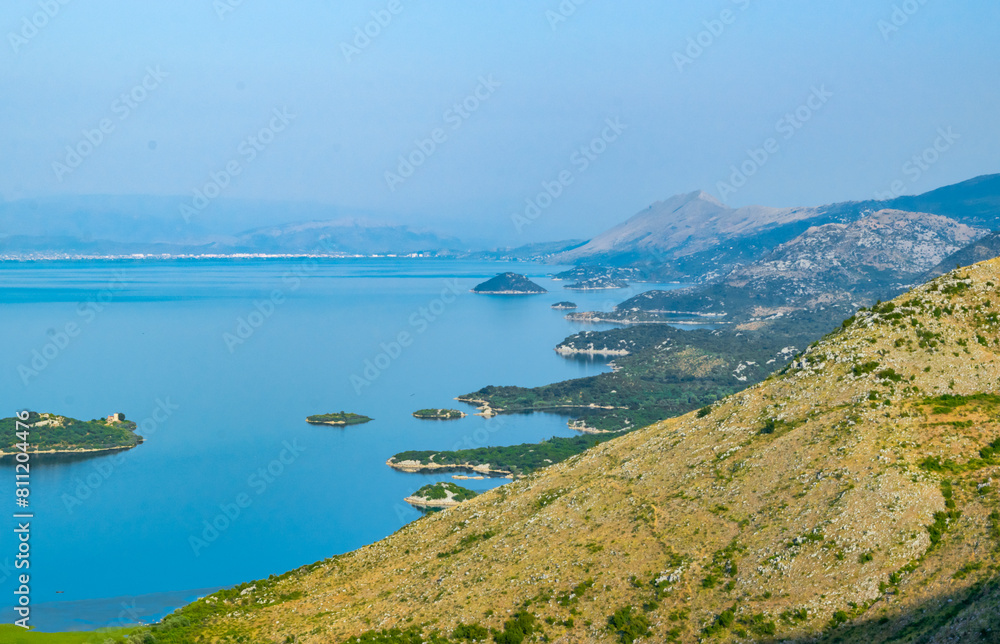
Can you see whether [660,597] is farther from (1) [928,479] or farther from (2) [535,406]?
(2) [535,406]

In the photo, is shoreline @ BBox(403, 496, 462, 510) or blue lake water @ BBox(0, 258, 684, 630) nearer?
blue lake water @ BBox(0, 258, 684, 630)

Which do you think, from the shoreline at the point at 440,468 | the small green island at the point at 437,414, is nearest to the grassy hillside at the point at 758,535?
the shoreline at the point at 440,468

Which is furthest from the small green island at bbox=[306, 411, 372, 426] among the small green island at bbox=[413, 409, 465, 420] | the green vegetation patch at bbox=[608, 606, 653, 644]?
the green vegetation patch at bbox=[608, 606, 653, 644]

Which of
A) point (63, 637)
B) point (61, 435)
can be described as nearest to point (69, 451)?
point (61, 435)

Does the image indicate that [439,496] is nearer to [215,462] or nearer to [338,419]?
[215,462]

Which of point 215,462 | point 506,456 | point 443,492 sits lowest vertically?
point 443,492
